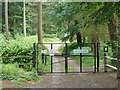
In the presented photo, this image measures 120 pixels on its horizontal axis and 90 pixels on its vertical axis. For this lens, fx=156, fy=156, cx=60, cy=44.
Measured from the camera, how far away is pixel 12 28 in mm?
28500

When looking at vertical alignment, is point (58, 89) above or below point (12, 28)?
below

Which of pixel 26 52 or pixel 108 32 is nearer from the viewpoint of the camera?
pixel 26 52

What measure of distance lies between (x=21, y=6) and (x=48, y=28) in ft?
23.3

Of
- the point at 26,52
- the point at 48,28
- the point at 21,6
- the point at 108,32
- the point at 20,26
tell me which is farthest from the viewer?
the point at 48,28

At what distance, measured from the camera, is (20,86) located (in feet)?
20.4

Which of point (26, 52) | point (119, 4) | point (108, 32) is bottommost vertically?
point (26, 52)

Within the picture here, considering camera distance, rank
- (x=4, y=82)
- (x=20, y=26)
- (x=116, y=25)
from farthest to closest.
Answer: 1. (x=20, y=26)
2. (x=116, y=25)
3. (x=4, y=82)

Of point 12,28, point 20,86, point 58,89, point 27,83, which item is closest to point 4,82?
point 20,86

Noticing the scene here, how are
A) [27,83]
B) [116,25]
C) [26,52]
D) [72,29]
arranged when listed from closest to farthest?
1. [27,83]
2. [26,52]
3. [116,25]
4. [72,29]

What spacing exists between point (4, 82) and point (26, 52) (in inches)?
136

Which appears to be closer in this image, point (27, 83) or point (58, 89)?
point (58, 89)

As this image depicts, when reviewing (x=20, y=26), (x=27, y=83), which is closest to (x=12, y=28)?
(x=20, y=26)

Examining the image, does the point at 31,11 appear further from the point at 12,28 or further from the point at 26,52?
the point at 26,52

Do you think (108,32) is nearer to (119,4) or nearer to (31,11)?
(119,4)
